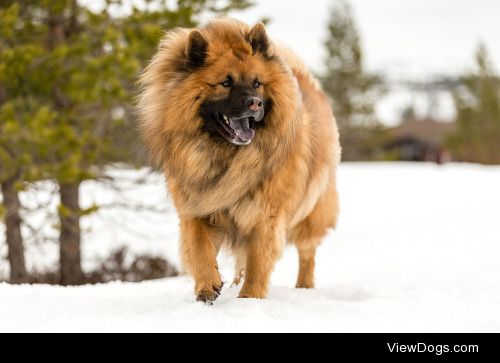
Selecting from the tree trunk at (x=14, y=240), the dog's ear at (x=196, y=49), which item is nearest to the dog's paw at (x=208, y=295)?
the dog's ear at (x=196, y=49)

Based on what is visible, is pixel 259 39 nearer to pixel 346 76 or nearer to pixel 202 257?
pixel 202 257

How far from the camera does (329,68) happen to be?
36.2 m

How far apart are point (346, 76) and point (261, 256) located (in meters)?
32.0

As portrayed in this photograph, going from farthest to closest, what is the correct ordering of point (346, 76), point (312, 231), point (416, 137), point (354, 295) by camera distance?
point (416, 137) → point (346, 76) → point (312, 231) → point (354, 295)

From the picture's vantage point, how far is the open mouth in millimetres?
4512

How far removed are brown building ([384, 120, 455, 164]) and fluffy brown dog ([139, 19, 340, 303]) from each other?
3356 centimetres

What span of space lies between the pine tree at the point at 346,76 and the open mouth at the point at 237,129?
3087 cm

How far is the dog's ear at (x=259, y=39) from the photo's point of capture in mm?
4715

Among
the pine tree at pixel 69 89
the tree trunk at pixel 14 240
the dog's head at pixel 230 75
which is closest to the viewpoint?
the dog's head at pixel 230 75

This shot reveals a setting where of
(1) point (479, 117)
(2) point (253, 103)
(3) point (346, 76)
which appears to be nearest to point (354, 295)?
(2) point (253, 103)

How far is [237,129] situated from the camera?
4.53 metres

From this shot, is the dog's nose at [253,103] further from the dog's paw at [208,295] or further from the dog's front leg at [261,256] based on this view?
the dog's paw at [208,295]

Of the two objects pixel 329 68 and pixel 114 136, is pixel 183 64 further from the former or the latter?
pixel 329 68
